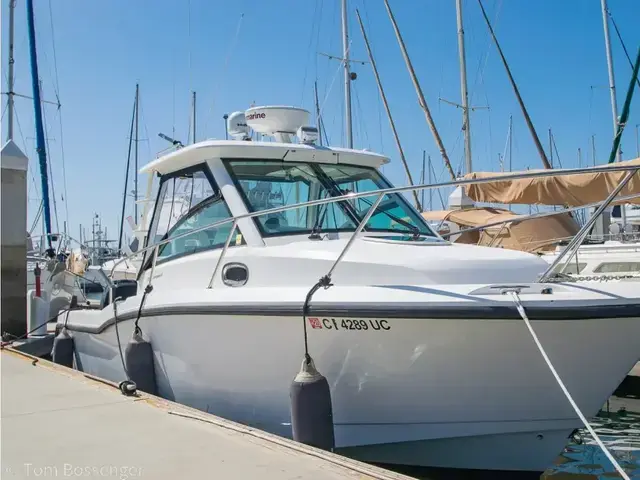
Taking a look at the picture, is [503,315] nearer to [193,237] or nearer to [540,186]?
[193,237]

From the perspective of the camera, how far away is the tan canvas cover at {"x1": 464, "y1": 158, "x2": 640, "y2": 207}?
31.4ft

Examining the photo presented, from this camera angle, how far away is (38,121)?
15.6m

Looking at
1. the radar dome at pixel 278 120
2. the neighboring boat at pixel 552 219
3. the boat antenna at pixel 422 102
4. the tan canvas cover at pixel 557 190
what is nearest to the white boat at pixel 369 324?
the radar dome at pixel 278 120

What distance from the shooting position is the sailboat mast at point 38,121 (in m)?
14.7

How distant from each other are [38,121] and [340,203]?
1270 cm

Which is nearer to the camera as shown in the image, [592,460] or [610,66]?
[592,460]

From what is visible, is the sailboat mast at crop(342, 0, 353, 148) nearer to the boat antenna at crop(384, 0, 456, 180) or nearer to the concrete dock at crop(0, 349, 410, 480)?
the boat antenna at crop(384, 0, 456, 180)

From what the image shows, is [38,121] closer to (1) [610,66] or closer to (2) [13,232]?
(2) [13,232]

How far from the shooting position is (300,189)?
558 cm

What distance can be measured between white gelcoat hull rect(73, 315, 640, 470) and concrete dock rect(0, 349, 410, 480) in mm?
587

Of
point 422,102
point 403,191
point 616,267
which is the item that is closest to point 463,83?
point 422,102

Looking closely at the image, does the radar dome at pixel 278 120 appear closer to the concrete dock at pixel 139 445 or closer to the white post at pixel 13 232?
the concrete dock at pixel 139 445

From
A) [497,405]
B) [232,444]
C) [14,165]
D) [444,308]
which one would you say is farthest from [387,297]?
[14,165]

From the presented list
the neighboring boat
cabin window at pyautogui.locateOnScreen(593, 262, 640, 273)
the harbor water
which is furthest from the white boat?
cabin window at pyautogui.locateOnScreen(593, 262, 640, 273)
